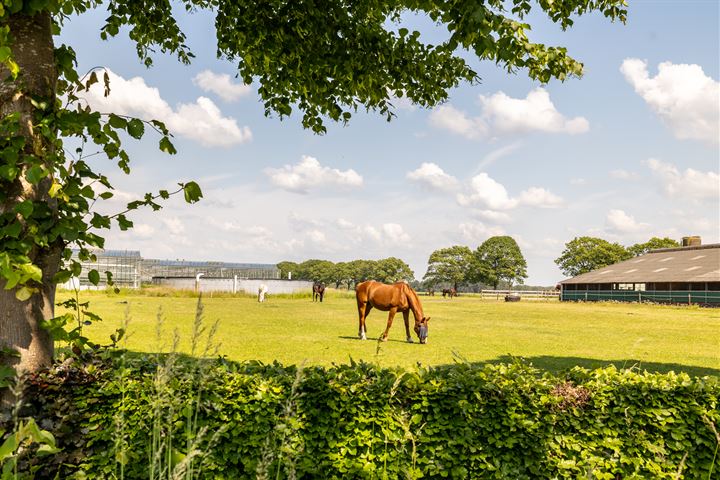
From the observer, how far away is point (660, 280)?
170 ft

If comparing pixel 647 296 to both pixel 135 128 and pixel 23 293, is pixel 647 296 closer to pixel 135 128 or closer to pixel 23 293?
pixel 135 128

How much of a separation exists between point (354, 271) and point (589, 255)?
77565 millimetres

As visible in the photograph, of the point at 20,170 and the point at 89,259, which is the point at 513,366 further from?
the point at 20,170

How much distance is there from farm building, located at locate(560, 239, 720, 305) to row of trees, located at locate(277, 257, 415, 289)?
7889 centimetres

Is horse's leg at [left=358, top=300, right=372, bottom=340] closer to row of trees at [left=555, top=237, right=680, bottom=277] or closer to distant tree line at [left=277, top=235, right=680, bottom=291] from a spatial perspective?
distant tree line at [left=277, top=235, right=680, bottom=291]

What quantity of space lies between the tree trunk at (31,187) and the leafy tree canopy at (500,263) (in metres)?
113

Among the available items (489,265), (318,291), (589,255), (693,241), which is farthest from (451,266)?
(318,291)

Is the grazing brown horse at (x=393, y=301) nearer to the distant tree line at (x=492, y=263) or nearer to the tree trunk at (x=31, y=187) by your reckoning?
the tree trunk at (x=31, y=187)

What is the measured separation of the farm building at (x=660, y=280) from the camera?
47.5m

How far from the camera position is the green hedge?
4535 millimetres

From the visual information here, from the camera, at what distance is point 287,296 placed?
4788 cm

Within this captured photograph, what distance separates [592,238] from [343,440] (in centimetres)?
10948

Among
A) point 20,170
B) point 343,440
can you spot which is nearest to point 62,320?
point 20,170

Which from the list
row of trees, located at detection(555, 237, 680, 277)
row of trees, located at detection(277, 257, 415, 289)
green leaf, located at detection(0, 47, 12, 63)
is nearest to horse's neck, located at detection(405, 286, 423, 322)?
green leaf, located at detection(0, 47, 12, 63)
